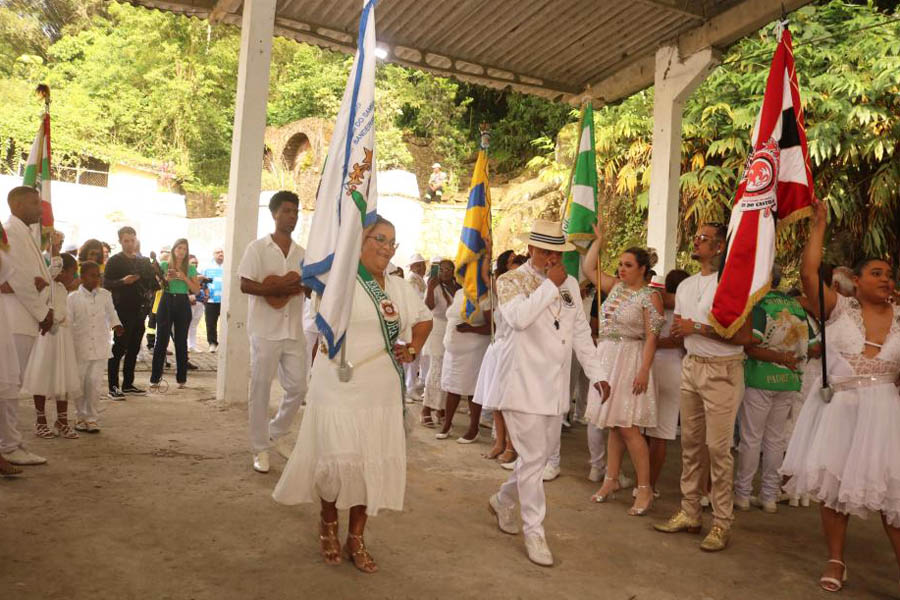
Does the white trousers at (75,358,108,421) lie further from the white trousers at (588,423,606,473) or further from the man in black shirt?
the white trousers at (588,423,606,473)

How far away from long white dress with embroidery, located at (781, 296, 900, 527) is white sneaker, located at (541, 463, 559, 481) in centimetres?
224

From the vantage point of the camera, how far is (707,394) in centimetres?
467

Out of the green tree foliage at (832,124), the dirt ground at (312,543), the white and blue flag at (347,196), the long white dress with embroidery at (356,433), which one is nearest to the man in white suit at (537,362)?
the dirt ground at (312,543)

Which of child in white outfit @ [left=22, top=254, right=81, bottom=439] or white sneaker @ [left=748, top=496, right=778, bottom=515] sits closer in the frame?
white sneaker @ [left=748, top=496, right=778, bottom=515]

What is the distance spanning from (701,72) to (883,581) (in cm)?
681

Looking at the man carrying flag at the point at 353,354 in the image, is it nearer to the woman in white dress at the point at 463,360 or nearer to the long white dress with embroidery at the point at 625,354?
the long white dress with embroidery at the point at 625,354

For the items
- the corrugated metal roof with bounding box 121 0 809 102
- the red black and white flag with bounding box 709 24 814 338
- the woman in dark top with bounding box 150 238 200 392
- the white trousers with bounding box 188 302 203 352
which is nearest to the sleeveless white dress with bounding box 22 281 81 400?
the woman in dark top with bounding box 150 238 200 392

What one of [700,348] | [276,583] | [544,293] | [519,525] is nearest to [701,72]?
[700,348]

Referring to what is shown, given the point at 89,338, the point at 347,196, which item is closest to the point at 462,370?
the point at 89,338

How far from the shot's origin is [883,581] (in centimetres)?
429

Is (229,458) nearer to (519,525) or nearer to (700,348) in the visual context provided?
(519,525)

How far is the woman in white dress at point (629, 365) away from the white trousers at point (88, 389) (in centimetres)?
445

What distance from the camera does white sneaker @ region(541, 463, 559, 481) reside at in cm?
611

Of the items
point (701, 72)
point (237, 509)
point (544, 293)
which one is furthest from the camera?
point (701, 72)
